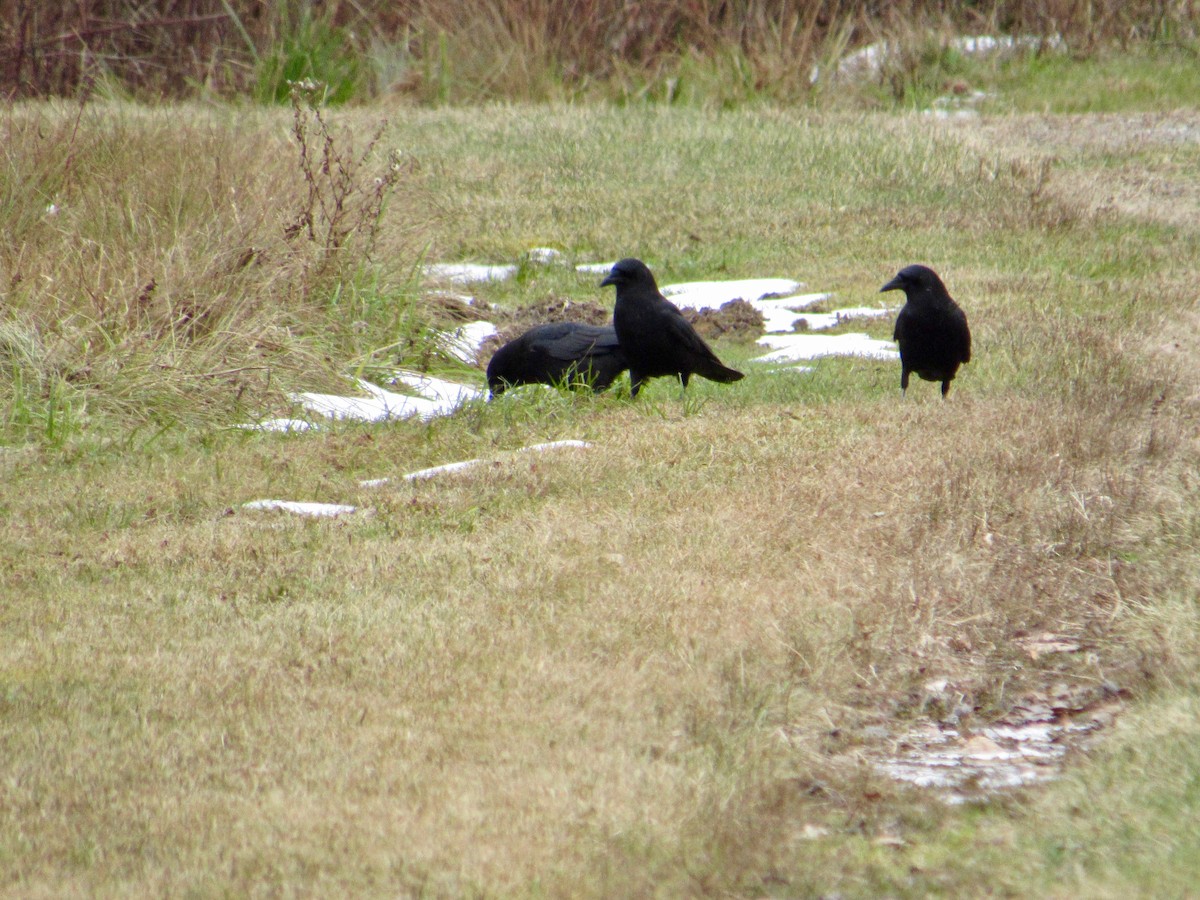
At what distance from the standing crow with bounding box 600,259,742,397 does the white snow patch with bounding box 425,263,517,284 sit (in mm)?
3586

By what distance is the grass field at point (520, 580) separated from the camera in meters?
3.35

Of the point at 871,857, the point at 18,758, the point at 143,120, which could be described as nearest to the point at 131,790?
the point at 18,758

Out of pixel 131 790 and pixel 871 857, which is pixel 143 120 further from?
pixel 871 857

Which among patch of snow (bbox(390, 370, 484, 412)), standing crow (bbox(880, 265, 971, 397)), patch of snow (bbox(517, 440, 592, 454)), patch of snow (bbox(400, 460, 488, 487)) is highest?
standing crow (bbox(880, 265, 971, 397))

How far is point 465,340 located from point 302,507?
150 inches

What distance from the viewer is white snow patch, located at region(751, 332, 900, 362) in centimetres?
884

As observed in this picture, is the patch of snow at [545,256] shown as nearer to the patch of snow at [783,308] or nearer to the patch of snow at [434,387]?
the patch of snow at [783,308]

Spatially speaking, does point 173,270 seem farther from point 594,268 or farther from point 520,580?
point 594,268

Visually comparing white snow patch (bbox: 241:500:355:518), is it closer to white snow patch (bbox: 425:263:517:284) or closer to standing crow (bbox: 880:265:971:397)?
standing crow (bbox: 880:265:971:397)

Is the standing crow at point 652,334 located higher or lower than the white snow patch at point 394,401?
higher

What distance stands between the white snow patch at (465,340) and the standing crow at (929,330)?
9.96 feet

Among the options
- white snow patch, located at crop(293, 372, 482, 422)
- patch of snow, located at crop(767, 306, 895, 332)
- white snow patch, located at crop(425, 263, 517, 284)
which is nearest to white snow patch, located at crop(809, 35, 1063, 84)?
white snow patch, located at crop(425, 263, 517, 284)

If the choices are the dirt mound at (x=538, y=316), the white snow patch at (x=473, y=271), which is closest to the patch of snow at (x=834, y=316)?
the dirt mound at (x=538, y=316)

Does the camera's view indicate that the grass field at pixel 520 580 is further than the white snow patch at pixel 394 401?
No
